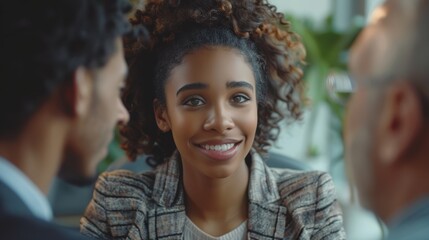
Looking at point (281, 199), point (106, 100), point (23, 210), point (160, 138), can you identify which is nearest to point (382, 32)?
point (106, 100)

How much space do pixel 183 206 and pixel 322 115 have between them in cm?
211

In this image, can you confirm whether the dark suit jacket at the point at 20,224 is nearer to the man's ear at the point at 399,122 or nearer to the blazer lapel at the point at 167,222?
the man's ear at the point at 399,122

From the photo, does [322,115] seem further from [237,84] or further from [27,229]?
[27,229]

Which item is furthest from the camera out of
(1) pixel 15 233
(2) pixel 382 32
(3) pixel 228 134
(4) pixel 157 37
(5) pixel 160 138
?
(5) pixel 160 138

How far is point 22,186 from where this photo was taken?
1.19 m

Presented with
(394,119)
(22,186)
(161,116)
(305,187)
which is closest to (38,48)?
(22,186)

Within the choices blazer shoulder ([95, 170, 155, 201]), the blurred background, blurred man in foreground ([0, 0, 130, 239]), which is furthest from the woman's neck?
the blurred background

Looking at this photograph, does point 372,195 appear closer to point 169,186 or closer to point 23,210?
point 23,210

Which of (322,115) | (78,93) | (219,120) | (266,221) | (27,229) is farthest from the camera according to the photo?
(322,115)

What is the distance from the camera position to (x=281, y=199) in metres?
1.98

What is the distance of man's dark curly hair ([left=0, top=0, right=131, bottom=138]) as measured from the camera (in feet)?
3.83

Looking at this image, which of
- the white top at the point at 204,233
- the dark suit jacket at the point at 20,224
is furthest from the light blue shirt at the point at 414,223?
the white top at the point at 204,233

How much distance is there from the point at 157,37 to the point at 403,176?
2.97 ft

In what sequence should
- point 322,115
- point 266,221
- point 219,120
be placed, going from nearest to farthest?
point 219,120
point 266,221
point 322,115
